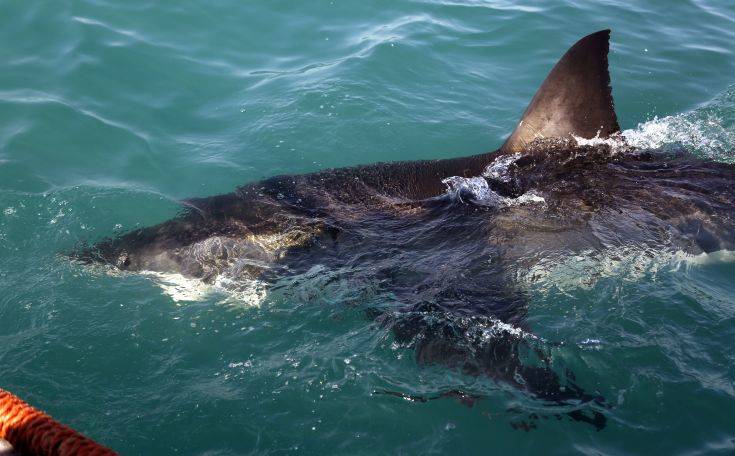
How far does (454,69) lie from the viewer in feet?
32.0

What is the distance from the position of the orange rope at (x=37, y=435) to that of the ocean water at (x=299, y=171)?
2.12 metres

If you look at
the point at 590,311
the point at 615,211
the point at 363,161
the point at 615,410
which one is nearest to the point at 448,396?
the point at 615,410

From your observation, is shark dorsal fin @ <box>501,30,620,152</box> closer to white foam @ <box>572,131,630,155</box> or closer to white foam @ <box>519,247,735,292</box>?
white foam @ <box>572,131,630,155</box>

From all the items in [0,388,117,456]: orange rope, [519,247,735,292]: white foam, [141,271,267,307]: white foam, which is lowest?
[141,271,267,307]: white foam

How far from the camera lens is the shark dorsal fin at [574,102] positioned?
19.5ft

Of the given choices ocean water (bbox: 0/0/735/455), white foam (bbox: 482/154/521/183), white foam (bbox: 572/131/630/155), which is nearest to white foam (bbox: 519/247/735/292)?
ocean water (bbox: 0/0/735/455)

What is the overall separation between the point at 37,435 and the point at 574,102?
17.9 feet

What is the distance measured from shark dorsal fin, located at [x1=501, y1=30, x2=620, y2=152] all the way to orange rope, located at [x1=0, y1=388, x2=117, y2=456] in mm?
5036

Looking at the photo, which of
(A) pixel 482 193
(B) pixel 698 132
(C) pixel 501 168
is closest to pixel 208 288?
(A) pixel 482 193

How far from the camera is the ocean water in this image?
13.7 feet

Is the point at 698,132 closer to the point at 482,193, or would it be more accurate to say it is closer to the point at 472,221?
the point at 482,193

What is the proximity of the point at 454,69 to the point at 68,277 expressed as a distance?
6570 millimetres

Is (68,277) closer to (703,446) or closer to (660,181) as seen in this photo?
(703,446)

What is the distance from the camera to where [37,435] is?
1952 mm
